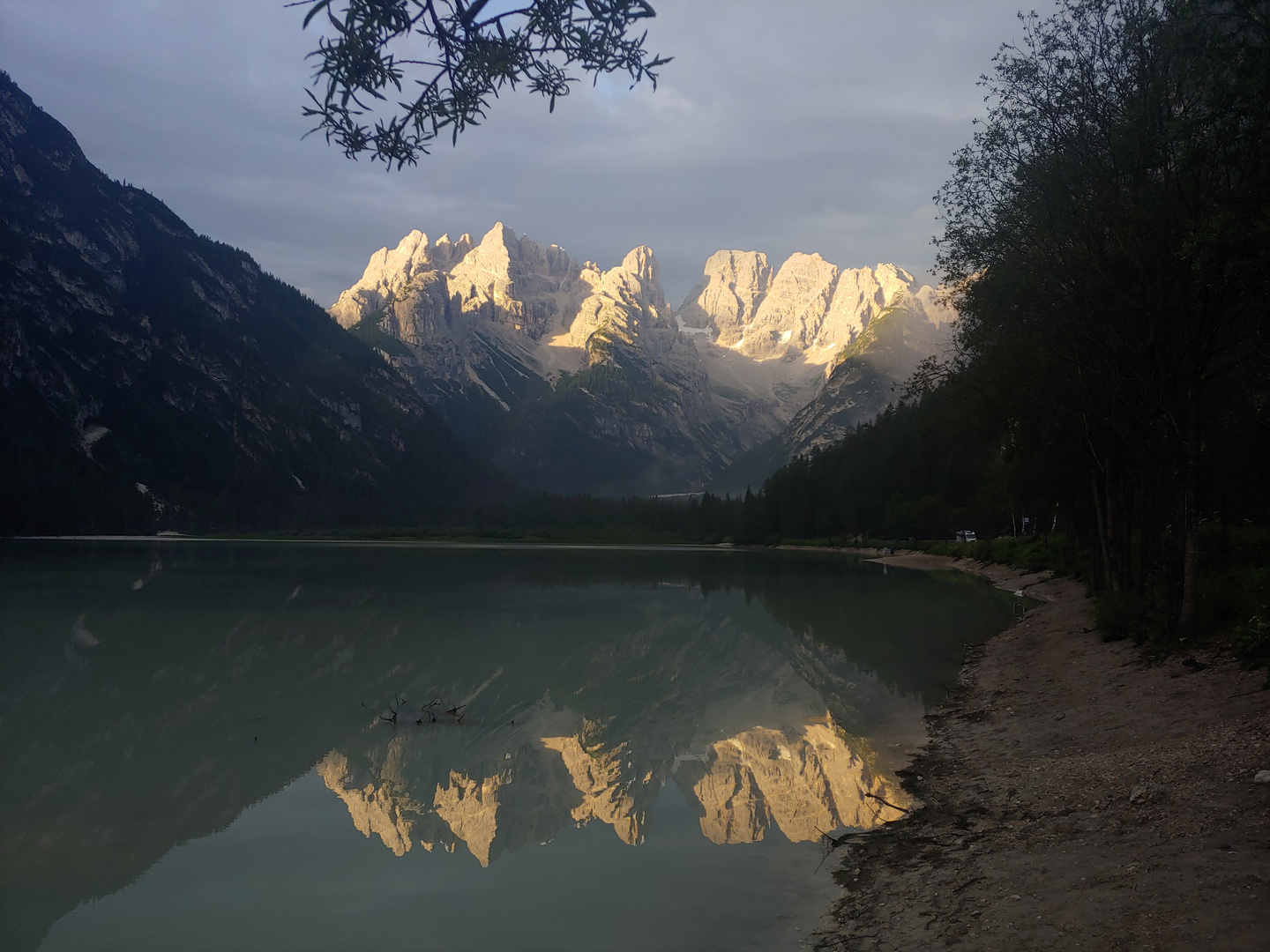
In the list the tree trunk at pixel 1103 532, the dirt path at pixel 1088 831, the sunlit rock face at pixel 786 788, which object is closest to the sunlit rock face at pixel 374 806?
the sunlit rock face at pixel 786 788

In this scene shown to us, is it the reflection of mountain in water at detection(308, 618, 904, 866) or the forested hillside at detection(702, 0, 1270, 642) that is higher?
the forested hillside at detection(702, 0, 1270, 642)

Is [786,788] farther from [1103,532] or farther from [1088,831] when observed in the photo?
[1103,532]

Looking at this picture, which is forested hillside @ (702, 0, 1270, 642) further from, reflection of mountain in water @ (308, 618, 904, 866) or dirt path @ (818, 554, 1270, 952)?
reflection of mountain in water @ (308, 618, 904, 866)

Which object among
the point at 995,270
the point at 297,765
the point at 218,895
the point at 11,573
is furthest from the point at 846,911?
the point at 11,573

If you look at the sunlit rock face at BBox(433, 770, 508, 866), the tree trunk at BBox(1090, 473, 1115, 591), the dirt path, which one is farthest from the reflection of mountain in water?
the tree trunk at BBox(1090, 473, 1115, 591)

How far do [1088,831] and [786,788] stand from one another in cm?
522

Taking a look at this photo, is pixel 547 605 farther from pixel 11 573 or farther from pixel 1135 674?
pixel 11 573

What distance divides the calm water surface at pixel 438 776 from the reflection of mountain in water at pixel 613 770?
0.23 feet

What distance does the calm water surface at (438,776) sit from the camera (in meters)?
9.07

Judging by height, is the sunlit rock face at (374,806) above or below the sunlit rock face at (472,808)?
below

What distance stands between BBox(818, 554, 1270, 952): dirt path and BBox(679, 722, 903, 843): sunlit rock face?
2.74 feet

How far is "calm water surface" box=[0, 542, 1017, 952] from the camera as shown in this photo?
357 inches

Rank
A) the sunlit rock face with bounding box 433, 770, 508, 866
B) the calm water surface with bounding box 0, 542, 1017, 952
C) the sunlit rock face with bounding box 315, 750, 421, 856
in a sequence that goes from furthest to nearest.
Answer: the sunlit rock face with bounding box 315, 750, 421, 856, the sunlit rock face with bounding box 433, 770, 508, 866, the calm water surface with bounding box 0, 542, 1017, 952

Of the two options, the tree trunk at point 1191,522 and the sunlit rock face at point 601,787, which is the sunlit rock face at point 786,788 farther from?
the tree trunk at point 1191,522
